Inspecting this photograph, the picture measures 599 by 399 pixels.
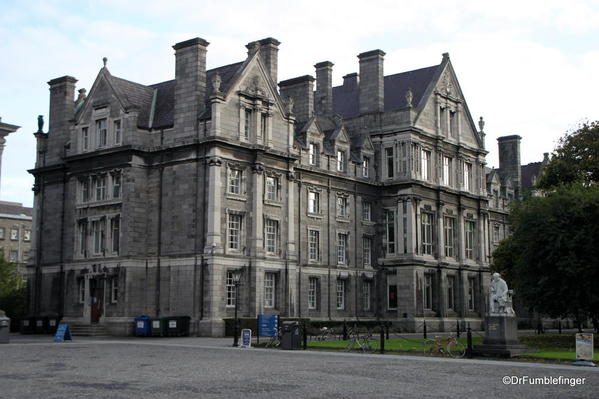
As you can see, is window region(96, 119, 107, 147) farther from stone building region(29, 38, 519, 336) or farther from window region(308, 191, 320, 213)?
window region(308, 191, 320, 213)

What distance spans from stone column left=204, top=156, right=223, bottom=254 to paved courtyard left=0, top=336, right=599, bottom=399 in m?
15.0

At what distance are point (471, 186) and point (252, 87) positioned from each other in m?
25.6

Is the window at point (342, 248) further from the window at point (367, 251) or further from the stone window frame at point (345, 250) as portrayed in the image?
the window at point (367, 251)

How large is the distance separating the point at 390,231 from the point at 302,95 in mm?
12281

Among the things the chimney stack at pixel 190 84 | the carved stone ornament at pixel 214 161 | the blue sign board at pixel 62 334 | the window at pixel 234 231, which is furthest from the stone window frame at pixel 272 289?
the blue sign board at pixel 62 334

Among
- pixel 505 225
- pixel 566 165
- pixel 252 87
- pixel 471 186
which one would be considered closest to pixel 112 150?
pixel 252 87

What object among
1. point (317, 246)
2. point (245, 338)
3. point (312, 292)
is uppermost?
point (317, 246)

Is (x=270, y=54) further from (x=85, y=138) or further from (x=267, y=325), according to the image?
(x=267, y=325)

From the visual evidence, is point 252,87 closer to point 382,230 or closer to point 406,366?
point 382,230

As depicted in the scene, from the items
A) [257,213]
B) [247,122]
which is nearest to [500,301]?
[257,213]

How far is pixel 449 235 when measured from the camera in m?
63.6

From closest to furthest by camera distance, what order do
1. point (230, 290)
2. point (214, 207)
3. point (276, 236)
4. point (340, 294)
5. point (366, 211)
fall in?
point (214, 207)
point (230, 290)
point (276, 236)
point (340, 294)
point (366, 211)

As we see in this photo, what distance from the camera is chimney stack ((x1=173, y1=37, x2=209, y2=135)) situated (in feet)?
157

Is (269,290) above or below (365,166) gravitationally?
below
